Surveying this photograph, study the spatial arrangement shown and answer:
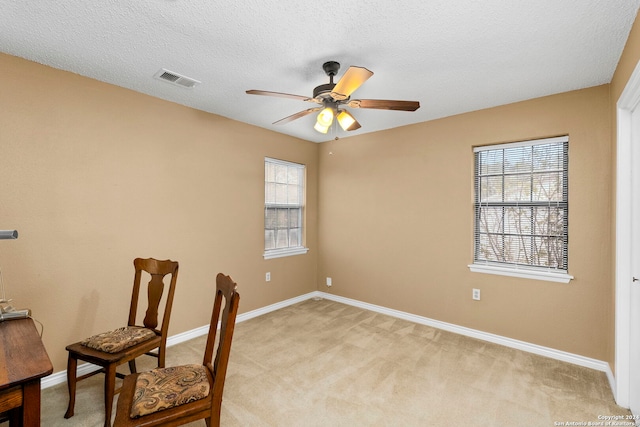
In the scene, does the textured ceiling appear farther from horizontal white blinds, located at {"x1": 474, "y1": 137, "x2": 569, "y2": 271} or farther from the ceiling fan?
horizontal white blinds, located at {"x1": 474, "y1": 137, "x2": 569, "y2": 271}

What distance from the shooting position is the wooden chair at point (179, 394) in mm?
1391

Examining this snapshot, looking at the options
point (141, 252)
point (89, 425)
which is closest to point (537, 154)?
point (141, 252)

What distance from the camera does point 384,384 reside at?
8.04ft

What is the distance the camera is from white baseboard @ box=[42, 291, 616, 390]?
256 cm

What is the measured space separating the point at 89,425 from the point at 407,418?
81.8 inches

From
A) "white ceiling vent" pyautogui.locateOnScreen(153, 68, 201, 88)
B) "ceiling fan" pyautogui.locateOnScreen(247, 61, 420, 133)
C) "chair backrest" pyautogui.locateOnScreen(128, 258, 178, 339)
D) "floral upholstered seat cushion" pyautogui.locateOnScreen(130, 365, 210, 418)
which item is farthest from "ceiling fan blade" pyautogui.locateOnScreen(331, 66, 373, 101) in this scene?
"floral upholstered seat cushion" pyautogui.locateOnScreen(130, 365, 210, 418)

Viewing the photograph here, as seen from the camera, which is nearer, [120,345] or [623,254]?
[120,345]

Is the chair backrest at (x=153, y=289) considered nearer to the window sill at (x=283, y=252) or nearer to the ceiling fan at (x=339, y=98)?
the ceiling fan at (x=339, y=98)

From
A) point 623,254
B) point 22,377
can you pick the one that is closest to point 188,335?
point 22,377

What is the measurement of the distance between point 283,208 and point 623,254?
3560mm

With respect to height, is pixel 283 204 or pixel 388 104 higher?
pixel 388 104

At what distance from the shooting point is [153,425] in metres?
Result: 1.38

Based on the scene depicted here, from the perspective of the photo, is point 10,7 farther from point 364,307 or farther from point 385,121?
point 364,307

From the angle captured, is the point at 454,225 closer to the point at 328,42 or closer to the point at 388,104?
the point at 388,104
